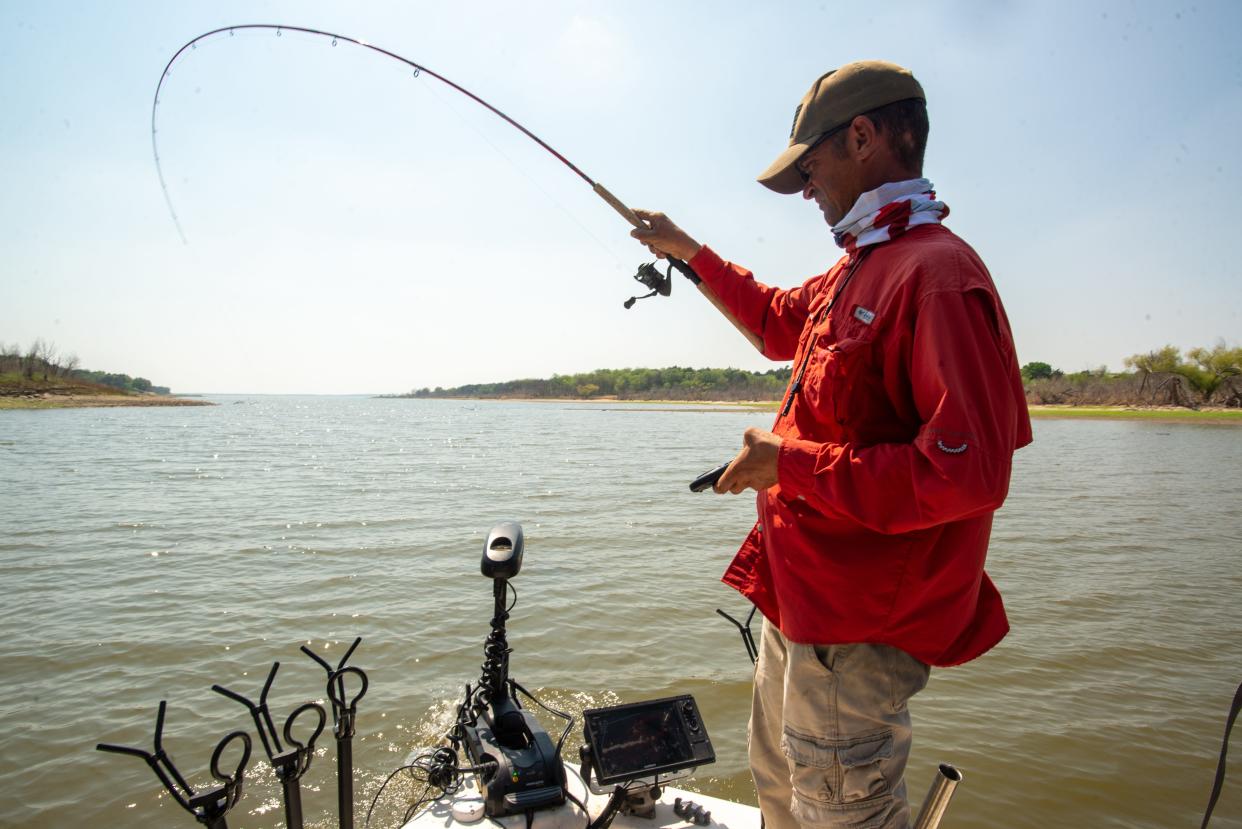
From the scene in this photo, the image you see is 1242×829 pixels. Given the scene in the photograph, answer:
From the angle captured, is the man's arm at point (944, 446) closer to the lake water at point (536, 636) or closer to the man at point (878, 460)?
the man at point (878, 460)

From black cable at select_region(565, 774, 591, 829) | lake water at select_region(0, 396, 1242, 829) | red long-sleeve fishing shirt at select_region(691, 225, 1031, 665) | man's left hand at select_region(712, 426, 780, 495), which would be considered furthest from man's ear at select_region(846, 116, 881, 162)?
lake water at select_region(0, 396, 1242, 829)

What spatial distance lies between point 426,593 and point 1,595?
438 cm

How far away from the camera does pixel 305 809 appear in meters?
4.02

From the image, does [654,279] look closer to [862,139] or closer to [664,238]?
[664,238]

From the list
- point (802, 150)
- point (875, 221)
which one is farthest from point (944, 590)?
point (802, 150)

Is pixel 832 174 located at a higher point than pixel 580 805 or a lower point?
higher

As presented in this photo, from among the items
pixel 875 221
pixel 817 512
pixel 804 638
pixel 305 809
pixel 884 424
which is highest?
pixel 875 221

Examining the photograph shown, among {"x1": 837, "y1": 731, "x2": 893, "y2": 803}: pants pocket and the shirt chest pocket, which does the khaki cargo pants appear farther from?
the shirt chest pocket

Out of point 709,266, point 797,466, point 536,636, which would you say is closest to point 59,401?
point 536,636

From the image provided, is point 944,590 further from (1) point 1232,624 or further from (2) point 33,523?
(2) point 33,523

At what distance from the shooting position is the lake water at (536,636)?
4.34m

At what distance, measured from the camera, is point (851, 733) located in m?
1.73

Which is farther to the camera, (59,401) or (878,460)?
(59,401)

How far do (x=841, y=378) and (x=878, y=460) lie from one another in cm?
28
